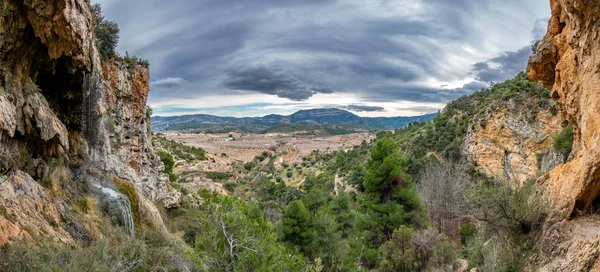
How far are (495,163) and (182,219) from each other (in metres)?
Result: 30.2

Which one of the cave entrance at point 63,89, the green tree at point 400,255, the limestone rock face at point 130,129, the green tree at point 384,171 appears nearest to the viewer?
the cave entrance at point 63,89

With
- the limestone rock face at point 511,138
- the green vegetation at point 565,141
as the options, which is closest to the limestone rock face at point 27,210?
the green vegetation at point 565,141

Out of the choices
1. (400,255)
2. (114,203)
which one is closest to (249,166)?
(400,255)

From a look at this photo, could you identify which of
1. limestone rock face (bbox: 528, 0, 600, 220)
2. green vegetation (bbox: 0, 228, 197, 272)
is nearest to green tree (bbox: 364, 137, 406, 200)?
limestone rock face (bbox: 528, 0, 600, 220)

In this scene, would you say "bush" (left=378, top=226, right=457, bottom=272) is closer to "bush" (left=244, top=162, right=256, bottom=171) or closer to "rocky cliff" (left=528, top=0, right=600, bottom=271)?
"rocky cliff" (left=528, top=0, right=600, bottom=271)

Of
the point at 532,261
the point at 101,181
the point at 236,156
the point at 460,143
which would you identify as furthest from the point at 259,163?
the point at 532,261

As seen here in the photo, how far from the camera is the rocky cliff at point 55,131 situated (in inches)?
322

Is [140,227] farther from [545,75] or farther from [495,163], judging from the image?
[495,163]

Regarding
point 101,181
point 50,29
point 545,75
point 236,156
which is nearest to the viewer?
point 50,29

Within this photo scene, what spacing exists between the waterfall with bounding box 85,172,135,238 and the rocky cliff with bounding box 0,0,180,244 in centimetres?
3

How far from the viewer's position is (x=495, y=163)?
1310 inches

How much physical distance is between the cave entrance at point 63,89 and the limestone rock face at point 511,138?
31.3 metres

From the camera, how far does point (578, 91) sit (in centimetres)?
898

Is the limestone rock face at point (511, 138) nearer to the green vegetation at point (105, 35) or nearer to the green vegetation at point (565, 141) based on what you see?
the green vegetation at point (565, 141)
